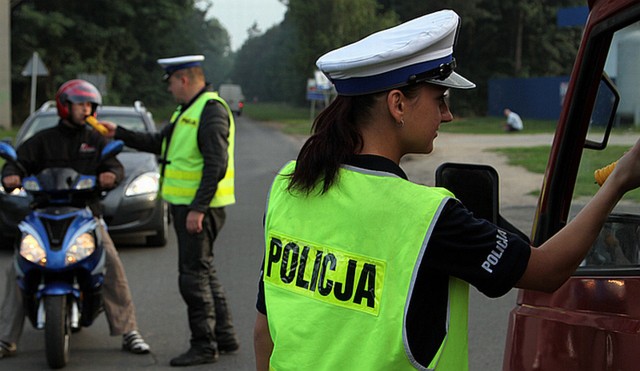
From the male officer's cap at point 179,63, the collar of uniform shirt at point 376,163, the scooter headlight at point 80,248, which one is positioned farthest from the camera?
the male officer's cap at point 179,63

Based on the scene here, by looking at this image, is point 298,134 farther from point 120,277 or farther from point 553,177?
point 553,177

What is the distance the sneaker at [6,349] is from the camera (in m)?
6.70

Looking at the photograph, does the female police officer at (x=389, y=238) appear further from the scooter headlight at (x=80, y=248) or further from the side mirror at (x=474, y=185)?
the scooter headlight at (x=80, y=248)

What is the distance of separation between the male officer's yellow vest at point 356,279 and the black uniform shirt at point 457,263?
0.8 inches

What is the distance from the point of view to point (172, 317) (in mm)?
8047

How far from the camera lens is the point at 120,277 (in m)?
6.84

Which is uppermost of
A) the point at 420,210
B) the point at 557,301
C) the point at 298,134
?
the point at 420,210

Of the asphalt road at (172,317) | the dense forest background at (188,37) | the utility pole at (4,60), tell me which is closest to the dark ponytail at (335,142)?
the asphalt road at (172,317)

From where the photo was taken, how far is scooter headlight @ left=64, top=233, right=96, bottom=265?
6.25 metres

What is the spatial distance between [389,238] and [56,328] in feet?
14.4

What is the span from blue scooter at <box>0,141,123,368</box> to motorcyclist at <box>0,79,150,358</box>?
0.13 meters

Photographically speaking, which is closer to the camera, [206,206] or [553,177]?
[553,177]

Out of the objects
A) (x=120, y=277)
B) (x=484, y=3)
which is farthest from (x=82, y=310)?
(x=484, y=3)

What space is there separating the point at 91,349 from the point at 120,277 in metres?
0.59
